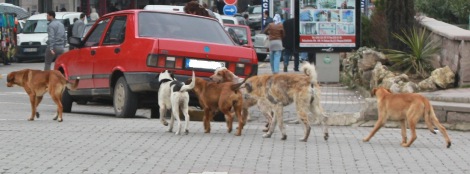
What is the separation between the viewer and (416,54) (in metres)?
20.3

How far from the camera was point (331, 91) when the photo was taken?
77.1 ft

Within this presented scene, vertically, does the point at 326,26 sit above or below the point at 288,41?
above

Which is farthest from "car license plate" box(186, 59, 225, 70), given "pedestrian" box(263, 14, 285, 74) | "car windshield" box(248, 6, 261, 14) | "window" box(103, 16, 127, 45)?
"car windshield" box(248, 6, 261, 14)

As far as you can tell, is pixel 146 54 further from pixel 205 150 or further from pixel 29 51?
pixel 29 51

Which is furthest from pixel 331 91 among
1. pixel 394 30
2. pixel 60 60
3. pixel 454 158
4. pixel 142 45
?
pixel 454 158

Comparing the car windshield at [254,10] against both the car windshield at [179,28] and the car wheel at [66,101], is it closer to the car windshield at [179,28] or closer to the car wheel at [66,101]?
Result: the car wheel at [66,101]

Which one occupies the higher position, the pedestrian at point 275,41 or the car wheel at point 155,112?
the pedestrian at point 275,41

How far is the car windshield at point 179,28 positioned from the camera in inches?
652

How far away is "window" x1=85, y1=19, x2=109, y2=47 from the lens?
17.7m

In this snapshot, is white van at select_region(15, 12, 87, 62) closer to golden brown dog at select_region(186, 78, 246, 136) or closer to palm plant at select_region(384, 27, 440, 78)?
palm plant at select_region(384, 27, 440, 78)

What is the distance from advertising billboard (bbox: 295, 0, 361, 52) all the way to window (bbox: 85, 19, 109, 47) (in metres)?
8.29

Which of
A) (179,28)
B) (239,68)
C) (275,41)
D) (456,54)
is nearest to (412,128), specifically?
(239,68)

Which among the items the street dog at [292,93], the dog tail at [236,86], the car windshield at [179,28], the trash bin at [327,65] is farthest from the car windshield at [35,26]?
the street dog at [292,93]

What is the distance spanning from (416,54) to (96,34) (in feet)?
19.4
